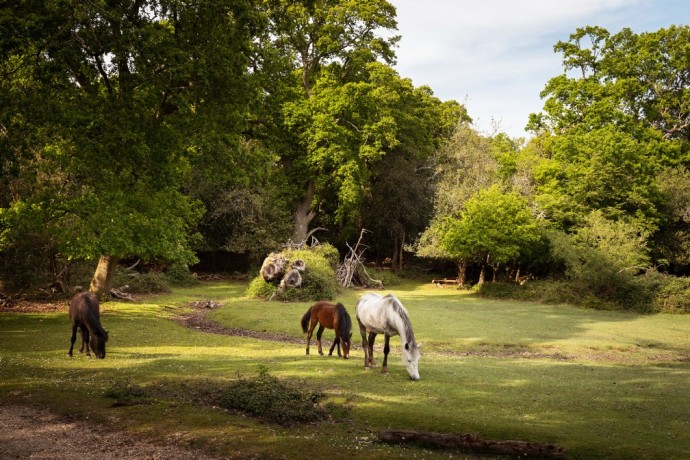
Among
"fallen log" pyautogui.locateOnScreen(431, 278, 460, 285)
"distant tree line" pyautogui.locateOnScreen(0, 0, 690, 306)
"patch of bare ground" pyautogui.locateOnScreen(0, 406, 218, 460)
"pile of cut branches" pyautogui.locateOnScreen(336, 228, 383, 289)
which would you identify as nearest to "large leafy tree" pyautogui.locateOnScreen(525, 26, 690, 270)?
"distant tree line" pyautogui.locateOnScreen(0, 0, 690, 306)

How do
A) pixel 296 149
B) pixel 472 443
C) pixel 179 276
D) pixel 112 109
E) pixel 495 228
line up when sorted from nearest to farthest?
pixel 472 443, pixel 112 109, pixel 495 228, pixel 179 276, pixel 296 149

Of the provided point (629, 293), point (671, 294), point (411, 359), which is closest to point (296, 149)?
point (629, 293)

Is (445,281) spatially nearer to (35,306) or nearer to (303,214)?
(303,214)

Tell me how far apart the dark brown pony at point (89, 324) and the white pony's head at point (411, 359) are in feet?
24.8

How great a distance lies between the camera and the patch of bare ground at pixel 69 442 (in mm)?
7059

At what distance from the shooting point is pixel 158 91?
17.6 m

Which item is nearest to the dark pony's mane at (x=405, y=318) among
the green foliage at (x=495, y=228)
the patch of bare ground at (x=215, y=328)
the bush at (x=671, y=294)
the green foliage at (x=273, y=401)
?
the green foliage at (x=273, y=401)

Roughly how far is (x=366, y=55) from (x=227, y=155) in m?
23.8

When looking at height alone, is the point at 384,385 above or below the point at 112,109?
below

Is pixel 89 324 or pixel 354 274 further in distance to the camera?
pixel 354 274

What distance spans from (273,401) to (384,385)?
286 centimetres

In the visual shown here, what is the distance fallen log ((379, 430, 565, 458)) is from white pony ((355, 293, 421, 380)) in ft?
12.5

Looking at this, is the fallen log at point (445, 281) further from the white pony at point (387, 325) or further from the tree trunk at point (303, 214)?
the white pony at point (387, 325)

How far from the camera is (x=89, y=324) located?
512 inches
